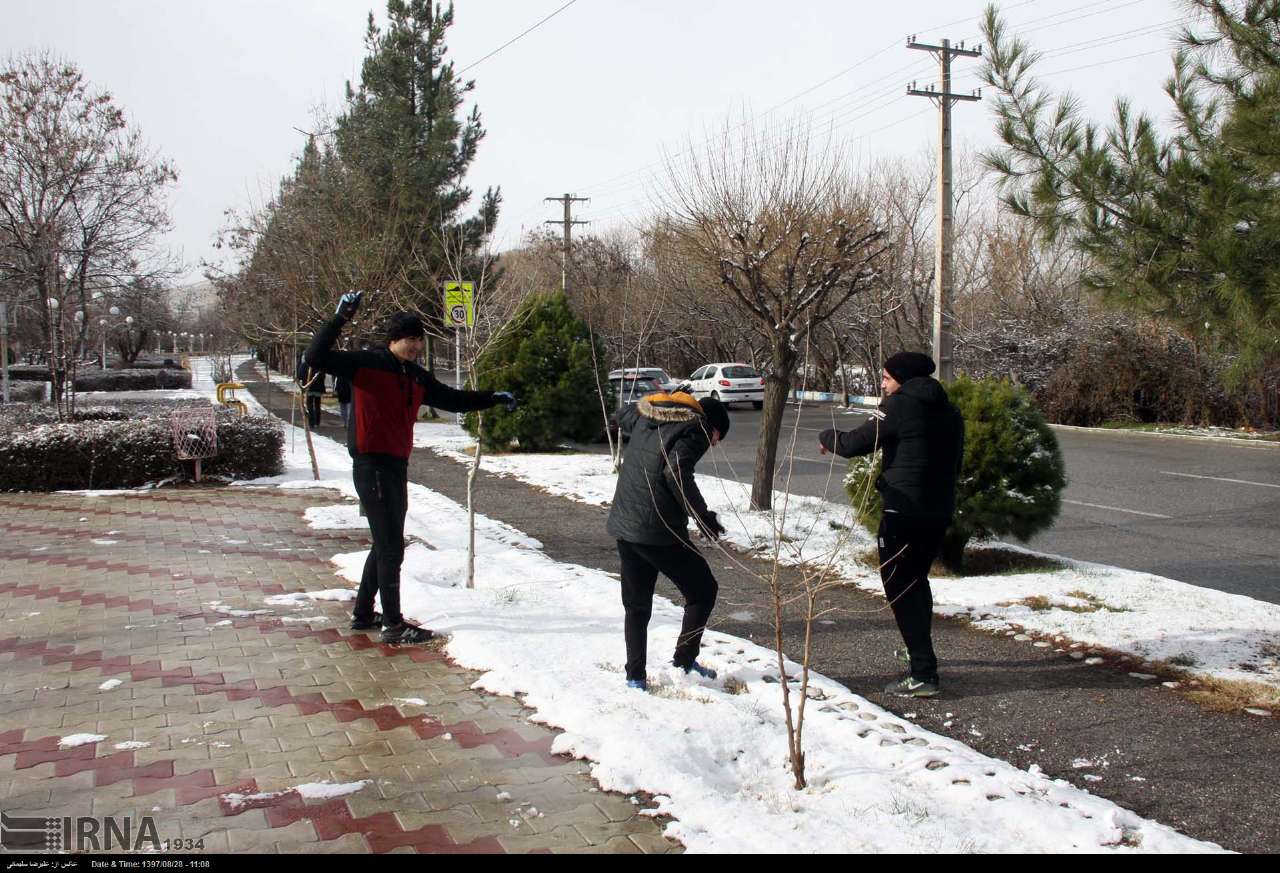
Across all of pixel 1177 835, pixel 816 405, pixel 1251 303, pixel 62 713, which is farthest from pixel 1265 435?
pixel 62 713

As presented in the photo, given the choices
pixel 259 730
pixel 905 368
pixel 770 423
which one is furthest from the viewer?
pixel 770 423

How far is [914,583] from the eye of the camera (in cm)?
480

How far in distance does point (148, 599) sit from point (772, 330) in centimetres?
626

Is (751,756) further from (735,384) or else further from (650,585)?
(735,384)

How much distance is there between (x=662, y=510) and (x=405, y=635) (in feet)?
6.04

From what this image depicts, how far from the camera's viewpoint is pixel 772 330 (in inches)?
403

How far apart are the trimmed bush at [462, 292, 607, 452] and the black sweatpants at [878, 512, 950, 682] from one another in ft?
40.6

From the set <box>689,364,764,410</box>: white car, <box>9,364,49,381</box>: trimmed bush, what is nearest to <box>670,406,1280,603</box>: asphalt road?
<box>689,364,764,410</box>: white car

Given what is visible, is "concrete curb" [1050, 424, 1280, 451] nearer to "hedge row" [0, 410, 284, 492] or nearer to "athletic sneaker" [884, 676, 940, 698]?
"hedge row" [0, 410, 284, 492]

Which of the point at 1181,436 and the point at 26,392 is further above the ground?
the point at 26,392

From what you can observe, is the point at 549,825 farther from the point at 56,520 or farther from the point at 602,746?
the point at 56,520

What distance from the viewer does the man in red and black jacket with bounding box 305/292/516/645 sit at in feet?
16.9

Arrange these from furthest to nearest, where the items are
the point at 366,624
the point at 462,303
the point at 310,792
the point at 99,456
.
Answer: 1. the point at 99,456
2. the point at 462,303
3. the point at 366,624
4. the point at 310,792

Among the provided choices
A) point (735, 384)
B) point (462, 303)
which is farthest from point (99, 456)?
point (735, 384)
